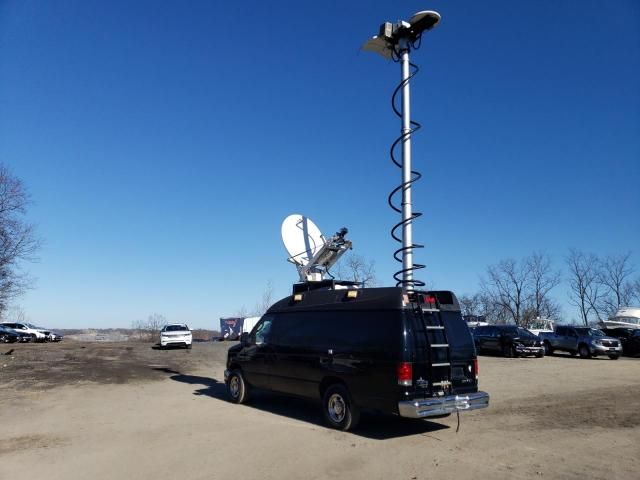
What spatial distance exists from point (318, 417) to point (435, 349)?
293cm

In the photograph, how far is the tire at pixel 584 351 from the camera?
26766mm

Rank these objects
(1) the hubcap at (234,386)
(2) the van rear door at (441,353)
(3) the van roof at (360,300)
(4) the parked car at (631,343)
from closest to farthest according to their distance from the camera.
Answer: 1. (2) the van rear door at (441,353)
2. (3) the van roof at (360,300)
3. (1) the hubcap at (234,386)
4. (4) the parked car at (631,343)

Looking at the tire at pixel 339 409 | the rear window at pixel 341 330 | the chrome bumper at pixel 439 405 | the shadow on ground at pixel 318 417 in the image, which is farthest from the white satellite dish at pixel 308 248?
the chrome bumper at pixel 439 405

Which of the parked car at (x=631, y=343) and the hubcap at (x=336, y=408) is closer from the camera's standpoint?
the hubcap at (x=336, y=408)

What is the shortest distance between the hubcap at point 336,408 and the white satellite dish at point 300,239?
22.5ft

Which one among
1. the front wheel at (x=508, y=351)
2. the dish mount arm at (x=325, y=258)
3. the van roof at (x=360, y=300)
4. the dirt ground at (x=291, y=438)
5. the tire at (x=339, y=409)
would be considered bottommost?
the dirt ground at (x=291, y=438)

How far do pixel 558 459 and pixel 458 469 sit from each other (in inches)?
56.2

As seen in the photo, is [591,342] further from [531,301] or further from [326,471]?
[531,301]

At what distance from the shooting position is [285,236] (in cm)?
1515

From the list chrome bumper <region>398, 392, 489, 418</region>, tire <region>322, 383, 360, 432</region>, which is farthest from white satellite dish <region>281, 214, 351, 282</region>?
chrome bumper <region>398, 392, 489, 418</region>

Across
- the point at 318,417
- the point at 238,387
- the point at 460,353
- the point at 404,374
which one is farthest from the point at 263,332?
the point at 460,353

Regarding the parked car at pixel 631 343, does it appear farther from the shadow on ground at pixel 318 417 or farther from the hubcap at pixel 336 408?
the hubcap at pixel 336 408

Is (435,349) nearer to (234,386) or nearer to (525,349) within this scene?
(234,386)

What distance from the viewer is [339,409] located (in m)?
8.55
